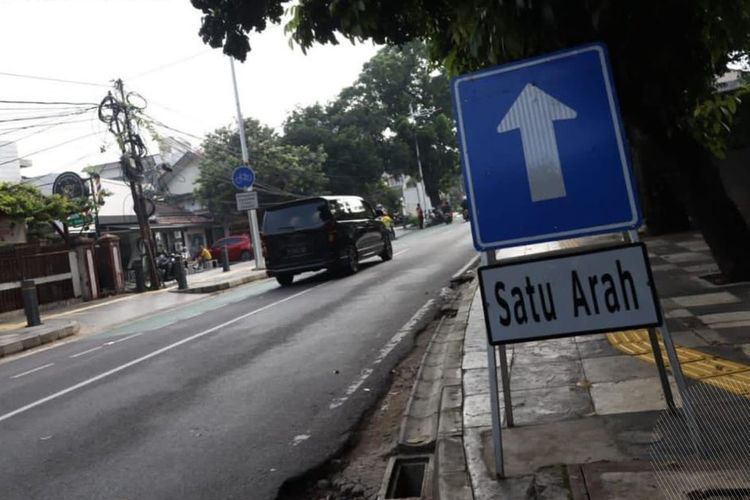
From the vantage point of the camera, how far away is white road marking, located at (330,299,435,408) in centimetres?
527

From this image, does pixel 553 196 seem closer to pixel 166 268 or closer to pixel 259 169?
pixel 166 268

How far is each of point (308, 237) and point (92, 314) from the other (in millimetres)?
6088

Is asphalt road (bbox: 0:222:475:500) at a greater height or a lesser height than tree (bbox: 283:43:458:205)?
lesser

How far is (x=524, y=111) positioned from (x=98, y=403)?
4.97 m

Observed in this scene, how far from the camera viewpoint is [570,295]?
3.03 metres

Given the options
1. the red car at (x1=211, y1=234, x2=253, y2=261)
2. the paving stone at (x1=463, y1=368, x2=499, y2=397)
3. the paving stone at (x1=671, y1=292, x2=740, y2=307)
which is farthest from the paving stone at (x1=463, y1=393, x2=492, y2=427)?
the red car at (x1=211, y1=234, x2=253, y2=261)

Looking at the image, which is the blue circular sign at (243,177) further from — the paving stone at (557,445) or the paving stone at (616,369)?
the paving stone at (557,445)

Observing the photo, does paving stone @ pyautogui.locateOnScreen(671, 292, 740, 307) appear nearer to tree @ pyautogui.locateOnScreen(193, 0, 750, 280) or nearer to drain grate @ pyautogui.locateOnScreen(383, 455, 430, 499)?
tree @ pyautogui.locateOnScreen(193, 0, 750, 280)

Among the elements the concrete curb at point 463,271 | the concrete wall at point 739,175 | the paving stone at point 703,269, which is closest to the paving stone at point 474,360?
the paving stone at point 703,269

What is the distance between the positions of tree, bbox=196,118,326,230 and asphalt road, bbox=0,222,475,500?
27.2 metres

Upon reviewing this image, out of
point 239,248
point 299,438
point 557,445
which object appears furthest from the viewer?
point 239,248

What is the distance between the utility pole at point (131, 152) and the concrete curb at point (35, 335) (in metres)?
7.13

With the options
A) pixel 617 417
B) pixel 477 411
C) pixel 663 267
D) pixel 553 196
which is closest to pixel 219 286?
pixel 663 267

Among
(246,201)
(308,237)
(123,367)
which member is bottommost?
(123,367)
